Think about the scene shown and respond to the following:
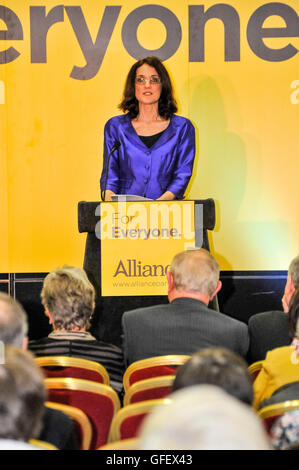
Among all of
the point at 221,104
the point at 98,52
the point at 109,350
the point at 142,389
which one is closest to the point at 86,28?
the point at 98,52

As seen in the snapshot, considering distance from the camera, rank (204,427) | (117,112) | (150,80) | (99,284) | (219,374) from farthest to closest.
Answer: (117,112) → (150,80) → (99,284) → (219,374) → (204,427)

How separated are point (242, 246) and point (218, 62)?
181cm

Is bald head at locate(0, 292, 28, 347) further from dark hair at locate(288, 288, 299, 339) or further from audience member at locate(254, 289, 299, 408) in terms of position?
dark hair at locate(288, 288, 299, 339)

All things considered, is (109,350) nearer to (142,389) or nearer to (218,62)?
(142,389)

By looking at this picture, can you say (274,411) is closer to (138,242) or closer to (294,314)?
(294,314)

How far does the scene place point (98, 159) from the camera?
5.96 m

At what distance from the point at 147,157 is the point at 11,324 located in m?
3.14

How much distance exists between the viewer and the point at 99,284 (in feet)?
11.7

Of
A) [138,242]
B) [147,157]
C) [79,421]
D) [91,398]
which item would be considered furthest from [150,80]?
[79,421]

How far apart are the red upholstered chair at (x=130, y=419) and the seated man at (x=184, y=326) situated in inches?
26.4

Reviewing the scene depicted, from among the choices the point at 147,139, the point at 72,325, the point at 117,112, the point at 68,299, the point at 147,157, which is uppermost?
the point at 117,112

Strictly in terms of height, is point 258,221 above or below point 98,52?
below

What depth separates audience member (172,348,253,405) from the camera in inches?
58.7

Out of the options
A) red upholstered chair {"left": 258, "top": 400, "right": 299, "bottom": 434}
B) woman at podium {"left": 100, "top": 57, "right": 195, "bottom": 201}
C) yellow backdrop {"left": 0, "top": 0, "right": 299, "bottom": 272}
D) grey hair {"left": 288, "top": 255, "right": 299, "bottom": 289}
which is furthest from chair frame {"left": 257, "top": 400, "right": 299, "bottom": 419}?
yellow backdrop {"left": 0, "top": 0, "right": 299, "bottom": 272}
